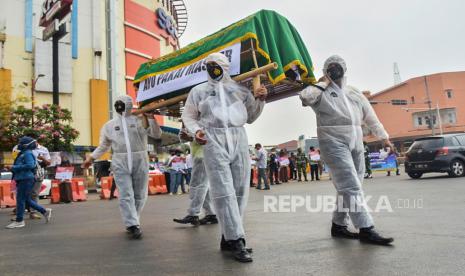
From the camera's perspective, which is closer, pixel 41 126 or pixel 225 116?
pixel 225 116

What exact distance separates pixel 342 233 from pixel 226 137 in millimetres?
1766

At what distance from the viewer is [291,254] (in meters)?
3.97

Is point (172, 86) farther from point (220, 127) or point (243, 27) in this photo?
point (220, 127)

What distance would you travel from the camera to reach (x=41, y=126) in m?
24.4

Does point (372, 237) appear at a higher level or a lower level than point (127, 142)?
lower

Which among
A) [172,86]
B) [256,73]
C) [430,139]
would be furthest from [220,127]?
[430,139]

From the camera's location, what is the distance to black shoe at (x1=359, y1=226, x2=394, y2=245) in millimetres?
4223

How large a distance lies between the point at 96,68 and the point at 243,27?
3160cm

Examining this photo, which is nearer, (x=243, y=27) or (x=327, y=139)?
(x=327, y=139)

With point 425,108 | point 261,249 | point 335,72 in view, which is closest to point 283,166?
point 335,72

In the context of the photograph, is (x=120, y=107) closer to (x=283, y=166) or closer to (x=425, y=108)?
(x=283, y=166)

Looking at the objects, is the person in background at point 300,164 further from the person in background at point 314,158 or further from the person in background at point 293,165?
the person in background at point 293,165

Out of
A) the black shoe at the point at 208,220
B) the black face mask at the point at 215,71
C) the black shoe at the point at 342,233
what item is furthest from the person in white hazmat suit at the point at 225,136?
the black shoe at the point at 208,220

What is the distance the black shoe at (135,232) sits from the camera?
17.9ft
